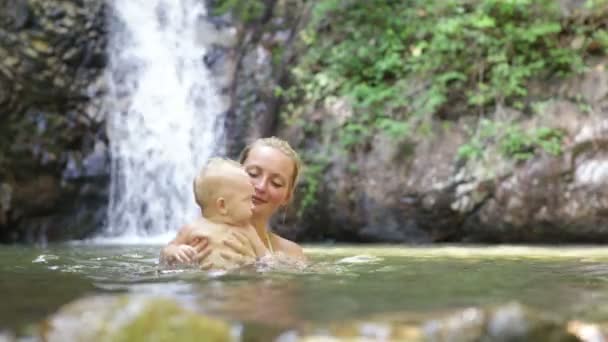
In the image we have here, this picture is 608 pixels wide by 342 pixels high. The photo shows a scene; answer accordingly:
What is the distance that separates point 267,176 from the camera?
388 cm

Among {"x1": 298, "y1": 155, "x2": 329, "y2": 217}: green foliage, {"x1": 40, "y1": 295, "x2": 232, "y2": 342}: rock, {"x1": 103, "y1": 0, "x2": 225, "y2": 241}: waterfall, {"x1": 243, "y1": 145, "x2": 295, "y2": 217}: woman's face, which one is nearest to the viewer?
{"x1": 40, "y1": 295, "x2": 232, "y2": 342}: rock

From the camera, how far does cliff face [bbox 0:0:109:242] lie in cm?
1120

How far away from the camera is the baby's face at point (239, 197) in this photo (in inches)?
129

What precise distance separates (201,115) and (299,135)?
256 cm

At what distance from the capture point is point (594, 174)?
7.99 meters

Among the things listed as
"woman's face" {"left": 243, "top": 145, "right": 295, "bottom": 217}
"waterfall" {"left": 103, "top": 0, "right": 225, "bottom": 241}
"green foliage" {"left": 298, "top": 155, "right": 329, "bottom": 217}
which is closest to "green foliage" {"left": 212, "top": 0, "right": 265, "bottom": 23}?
"waterfall" {"left": 103, "top": 0, "right": 225, "bottom": 241}

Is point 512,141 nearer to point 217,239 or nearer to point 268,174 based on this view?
point 268,174

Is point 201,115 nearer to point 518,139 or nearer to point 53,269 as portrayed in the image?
point 518,139

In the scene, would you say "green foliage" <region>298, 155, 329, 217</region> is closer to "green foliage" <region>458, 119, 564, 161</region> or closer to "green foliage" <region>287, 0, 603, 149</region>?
"green foliage" <region>287, 0, 603, 149</region>

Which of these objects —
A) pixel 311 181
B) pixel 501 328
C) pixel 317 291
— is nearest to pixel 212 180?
pixel 317 291

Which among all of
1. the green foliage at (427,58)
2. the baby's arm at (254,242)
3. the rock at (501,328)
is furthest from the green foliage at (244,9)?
the rock at (501,328)

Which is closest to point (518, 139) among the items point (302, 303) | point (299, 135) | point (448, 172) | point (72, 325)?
point (448, 172)

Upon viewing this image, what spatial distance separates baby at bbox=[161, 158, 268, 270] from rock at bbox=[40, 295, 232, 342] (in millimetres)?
1585

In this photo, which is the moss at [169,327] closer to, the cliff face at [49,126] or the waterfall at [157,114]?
the waterfall at [157,114]
